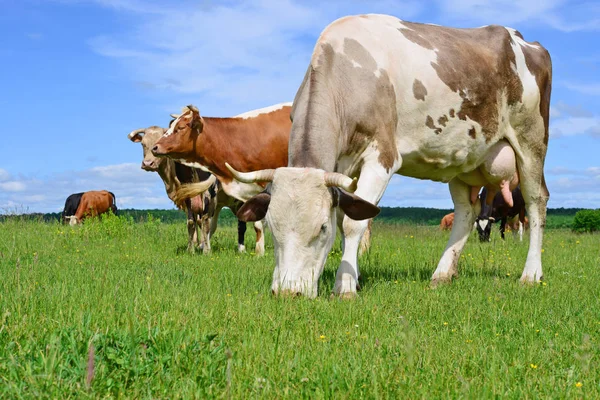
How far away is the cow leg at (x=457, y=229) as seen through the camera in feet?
28.0

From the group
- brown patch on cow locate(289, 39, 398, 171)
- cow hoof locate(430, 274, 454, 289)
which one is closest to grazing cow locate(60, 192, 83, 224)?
cow hoof locate(430, 274, 454, 289)

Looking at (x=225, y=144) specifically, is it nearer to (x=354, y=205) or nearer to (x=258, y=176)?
(x=258, y=176)

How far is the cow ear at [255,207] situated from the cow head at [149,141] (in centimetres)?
760

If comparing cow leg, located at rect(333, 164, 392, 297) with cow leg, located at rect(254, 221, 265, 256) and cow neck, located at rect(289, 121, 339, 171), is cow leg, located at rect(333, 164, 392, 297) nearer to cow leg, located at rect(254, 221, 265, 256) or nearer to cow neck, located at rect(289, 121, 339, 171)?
cow neck, located at rect(289, 121, 339, 171)

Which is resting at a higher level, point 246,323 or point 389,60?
point 389,60

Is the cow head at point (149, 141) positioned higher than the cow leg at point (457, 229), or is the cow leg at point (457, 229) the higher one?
the cow head at point (149, 141)

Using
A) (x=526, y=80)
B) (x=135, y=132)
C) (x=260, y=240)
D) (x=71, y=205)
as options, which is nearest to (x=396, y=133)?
(x=526, y=80)

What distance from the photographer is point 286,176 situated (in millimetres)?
5918

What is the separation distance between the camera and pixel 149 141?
13688 millimetres

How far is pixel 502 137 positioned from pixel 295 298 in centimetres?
445

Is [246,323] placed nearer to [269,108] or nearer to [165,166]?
[269,108]

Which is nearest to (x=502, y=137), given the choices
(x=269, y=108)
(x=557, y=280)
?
(x=557, y=280)

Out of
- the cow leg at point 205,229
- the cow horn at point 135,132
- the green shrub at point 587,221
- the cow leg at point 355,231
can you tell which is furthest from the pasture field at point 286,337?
the green shrub at point 587,221

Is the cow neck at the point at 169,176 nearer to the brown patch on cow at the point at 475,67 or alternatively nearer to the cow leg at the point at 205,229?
the cow leg at the point at 205,229
